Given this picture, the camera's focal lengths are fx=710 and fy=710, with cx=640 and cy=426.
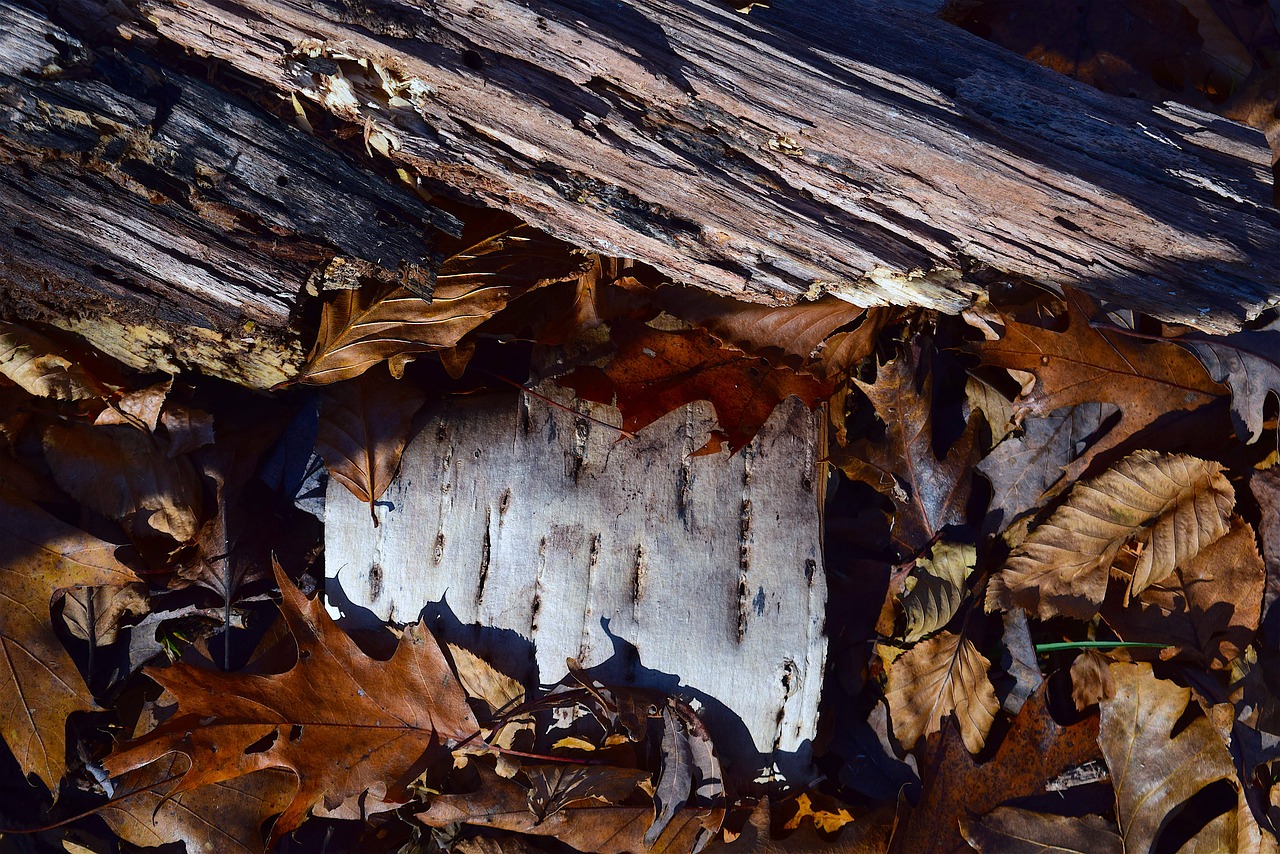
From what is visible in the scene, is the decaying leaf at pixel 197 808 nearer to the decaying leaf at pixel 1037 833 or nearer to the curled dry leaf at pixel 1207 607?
the decaying leaf at pixel 1037 833

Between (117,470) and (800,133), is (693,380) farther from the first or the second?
(117,470)

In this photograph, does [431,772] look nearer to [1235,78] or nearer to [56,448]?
[56,448]

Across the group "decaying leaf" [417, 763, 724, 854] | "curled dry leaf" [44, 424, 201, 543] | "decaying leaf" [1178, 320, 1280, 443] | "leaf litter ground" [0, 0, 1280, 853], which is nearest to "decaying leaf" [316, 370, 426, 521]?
"leaf litter ground" [0, 0, 1280, 853]

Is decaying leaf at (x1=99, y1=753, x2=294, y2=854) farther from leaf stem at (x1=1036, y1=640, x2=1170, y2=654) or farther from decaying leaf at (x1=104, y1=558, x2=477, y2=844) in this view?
leaf stem at (x1=1036, y1=640, x2=1170, y2=654)

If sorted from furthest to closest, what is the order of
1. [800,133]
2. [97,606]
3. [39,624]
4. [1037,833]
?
[97,606] < [39,624] < [1037,833] < [800,133]

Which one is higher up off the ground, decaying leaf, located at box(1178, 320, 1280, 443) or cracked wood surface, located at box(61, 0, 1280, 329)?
cracked wood surface, located at box(61, 0, 1280, 329)

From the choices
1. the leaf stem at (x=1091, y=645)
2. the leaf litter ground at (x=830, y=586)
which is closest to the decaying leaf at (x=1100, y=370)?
the leaf litter ground at (x=830, y=586)

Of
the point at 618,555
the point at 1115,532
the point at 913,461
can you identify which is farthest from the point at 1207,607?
the point at 618,555
